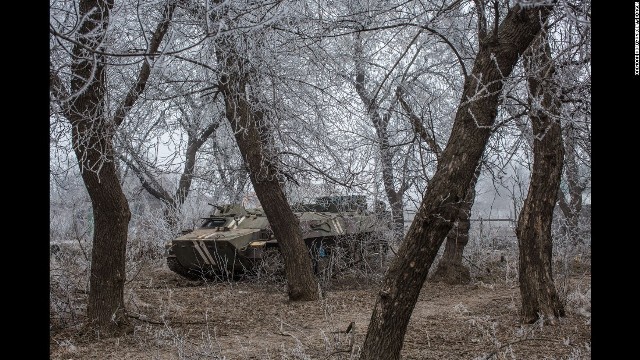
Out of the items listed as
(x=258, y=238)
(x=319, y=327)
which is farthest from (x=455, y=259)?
(x=319, y=327)

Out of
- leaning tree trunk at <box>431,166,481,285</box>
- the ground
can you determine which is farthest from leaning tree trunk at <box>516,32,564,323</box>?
leaning tree trunk at <box>431,166,481,285</box>

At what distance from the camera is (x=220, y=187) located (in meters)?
18.6

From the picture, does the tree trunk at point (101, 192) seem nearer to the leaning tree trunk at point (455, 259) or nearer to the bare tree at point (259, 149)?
the bare tree at point (259, 149)

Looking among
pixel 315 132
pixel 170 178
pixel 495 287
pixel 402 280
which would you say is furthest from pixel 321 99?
pixel 170 178

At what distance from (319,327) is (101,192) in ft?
9.62

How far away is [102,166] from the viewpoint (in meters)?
7.70

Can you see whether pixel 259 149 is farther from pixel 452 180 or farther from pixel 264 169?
pixel 452 180

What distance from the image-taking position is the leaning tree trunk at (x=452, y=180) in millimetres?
5031

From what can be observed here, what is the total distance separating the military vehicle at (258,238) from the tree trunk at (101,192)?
5.44 meters

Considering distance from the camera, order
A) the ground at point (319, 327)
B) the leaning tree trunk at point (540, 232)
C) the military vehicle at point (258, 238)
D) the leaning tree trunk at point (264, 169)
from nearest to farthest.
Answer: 1. the ground at point (319, 327)
2. the leaning tree trunk at point (540, 232)
3. the leaning tree trunk at point (264, 169)
4. the military vehicle at point (258, 238)

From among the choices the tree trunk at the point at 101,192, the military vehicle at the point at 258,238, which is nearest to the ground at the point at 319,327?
the tree trunk at the point at 101,192
